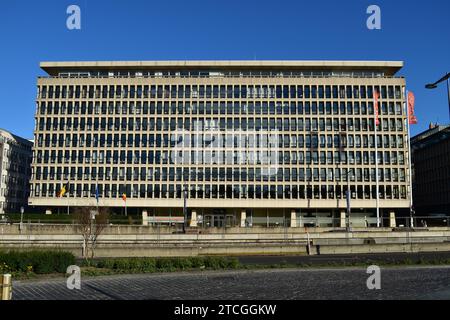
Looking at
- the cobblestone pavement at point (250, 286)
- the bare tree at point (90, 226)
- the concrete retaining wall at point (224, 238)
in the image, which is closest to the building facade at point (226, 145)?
the concrete retaining wall at point (224, 238)

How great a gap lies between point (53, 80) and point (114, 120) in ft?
48.2

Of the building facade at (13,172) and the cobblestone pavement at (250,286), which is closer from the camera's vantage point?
the cobblestone pavement at (250,286)

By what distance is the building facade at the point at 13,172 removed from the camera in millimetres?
101062

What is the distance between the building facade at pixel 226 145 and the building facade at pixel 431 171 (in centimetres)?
1976

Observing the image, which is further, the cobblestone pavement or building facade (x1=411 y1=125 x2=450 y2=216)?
building facade (x1=411 y1=125 x2=450 y2=216)

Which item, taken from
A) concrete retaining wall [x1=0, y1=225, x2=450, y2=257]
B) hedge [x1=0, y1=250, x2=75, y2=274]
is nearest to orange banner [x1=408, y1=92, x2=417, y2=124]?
concrete retaining wall [x1=0, y1=225, x2=450, y2=257]

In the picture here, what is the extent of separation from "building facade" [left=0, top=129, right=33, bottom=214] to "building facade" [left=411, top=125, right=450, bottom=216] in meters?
94.7

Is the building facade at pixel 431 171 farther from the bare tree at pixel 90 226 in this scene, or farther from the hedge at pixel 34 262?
the hedge at pixel 34 262

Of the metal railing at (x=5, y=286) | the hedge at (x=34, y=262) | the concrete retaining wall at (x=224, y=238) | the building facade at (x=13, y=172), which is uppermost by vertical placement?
the building facade at (x=13, y=172)

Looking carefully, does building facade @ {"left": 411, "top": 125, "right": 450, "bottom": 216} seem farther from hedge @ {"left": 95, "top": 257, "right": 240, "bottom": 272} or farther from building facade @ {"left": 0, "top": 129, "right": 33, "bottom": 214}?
building facade @ {"left": 0, "top": 129, "right": 33, "bottom": 214}

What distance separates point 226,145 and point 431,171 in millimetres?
53000

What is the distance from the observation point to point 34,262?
20.0m

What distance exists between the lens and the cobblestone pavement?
13719 millimetres
